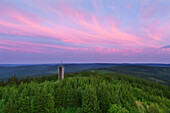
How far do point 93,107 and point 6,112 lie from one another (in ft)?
102

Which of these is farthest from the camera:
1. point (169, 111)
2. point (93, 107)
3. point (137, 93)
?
point (137, 93)

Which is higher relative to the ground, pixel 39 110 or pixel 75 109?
pixel 39 110

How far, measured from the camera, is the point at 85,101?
39.2m

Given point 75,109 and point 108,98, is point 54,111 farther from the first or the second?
point 108,98

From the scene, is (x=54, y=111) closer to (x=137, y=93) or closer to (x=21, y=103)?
(x=21, y=103)

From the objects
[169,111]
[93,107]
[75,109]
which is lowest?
[169,111]

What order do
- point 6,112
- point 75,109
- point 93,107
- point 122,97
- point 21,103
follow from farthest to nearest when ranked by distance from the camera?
point 122,97, point 75,109, point 93,107, point 21,103, point 6,112

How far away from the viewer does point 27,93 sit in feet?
142

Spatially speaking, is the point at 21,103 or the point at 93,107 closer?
the point at 21,103

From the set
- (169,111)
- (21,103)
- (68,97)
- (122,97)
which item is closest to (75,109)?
(68,97)

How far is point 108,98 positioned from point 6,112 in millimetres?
39338

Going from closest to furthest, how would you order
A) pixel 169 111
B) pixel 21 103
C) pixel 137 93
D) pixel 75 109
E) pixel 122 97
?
pixel 21 103, pixel 75 109, pixel 122 97, pixel 169 111, pixel 137 93

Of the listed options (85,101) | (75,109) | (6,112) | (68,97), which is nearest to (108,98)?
(85,101)

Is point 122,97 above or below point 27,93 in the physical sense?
below
